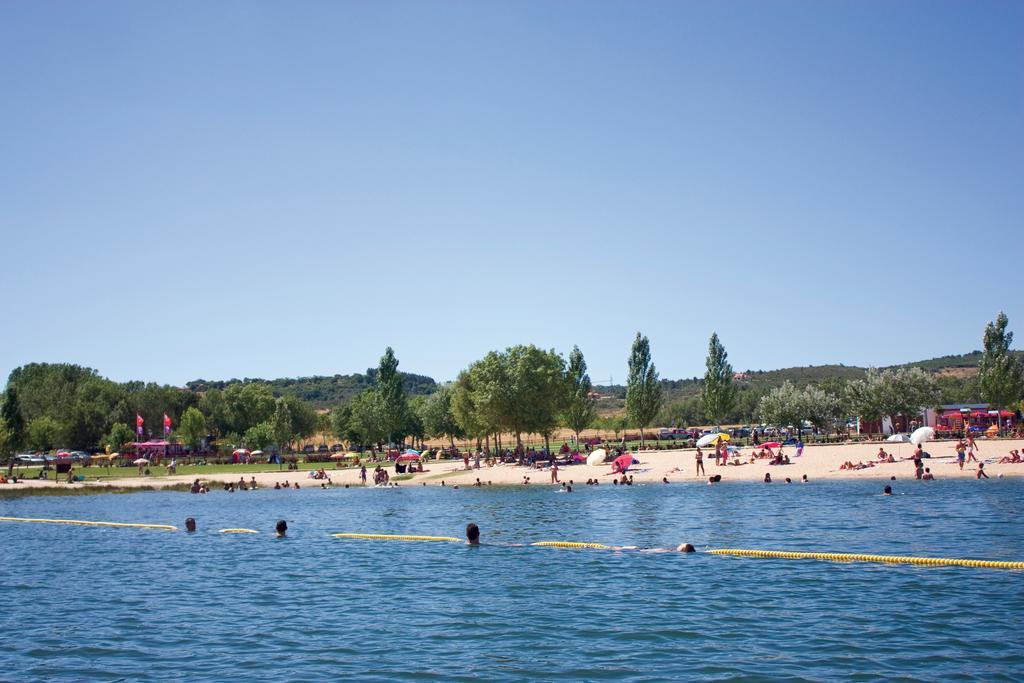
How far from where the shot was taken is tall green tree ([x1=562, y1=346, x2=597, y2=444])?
10000cm

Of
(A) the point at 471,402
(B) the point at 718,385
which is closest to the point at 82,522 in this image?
(A) the point at 471,402

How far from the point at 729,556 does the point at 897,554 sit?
5159 millimetres

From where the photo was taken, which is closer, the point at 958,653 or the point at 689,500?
the point at 958,653

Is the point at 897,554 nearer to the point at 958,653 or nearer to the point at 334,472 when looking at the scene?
the point at 958,653

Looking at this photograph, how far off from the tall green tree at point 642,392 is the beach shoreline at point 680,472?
752 inches

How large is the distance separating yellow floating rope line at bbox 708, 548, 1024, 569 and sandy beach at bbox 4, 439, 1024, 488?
31204 mm

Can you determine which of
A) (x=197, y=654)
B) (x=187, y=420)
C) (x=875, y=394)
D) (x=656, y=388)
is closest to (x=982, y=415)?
(x=875, y=394)

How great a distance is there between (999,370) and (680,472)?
135ft

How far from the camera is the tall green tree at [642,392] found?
10425cm

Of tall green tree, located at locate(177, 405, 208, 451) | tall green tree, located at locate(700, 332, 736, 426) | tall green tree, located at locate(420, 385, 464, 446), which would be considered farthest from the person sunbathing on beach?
tall green tree, located at locate(177, 405, 208, 451)

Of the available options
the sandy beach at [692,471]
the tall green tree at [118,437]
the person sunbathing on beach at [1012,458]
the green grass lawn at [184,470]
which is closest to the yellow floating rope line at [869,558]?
the sandy beach at [692,471]

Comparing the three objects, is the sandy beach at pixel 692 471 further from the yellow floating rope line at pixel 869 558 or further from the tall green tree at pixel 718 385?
the yellow floating rope line at pixel 869 558

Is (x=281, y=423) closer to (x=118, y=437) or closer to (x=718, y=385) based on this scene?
(x=118, y=437)

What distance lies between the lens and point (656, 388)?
105 m
